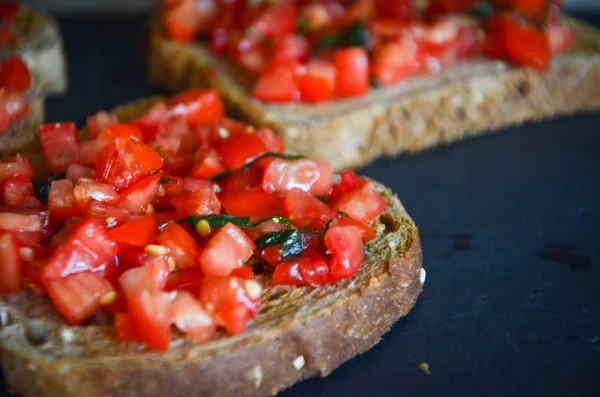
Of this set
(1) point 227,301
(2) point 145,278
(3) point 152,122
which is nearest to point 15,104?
(3) point 152,122

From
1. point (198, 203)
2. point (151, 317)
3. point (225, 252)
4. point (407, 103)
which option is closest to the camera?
point (151, 317)

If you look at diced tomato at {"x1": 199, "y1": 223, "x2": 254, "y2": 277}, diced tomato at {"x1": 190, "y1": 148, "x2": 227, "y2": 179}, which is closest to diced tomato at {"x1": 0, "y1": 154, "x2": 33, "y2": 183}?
diced tomato at {"x1": 190, "y1": 148, "x2": 227, "y2": 179}

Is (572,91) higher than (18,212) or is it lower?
lower

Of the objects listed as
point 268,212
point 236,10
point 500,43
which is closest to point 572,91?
point 500,43

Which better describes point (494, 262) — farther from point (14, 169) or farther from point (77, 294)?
point (14, 169)

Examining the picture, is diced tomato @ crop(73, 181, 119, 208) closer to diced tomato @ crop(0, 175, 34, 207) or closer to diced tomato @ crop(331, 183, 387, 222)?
diced tomato @ crop(0, 175, 34, 207)

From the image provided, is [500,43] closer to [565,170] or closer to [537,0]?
[537,0]

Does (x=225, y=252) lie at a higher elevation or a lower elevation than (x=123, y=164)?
lower
